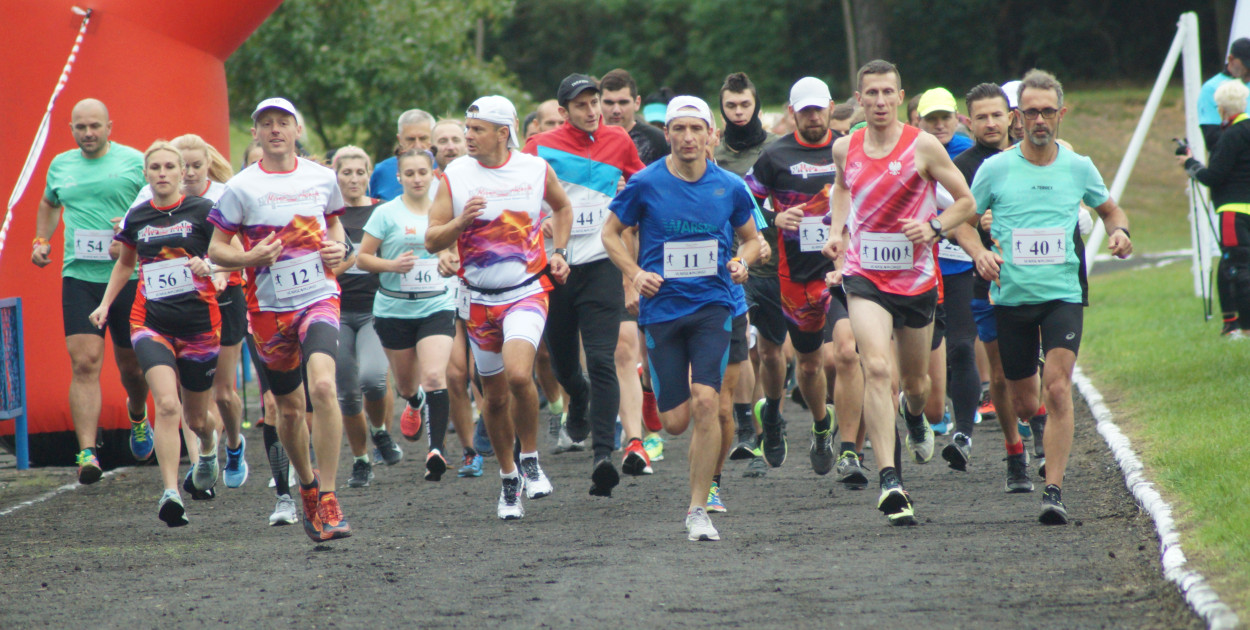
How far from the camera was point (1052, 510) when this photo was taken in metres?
7.00

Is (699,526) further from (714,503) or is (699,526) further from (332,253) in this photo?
(332,253)

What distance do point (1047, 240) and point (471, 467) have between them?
4147 mm

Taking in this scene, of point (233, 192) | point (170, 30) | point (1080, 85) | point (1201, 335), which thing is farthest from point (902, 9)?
point (233, 192)

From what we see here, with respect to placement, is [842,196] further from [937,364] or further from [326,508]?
[326,508]

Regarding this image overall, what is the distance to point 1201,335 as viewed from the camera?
1355cm

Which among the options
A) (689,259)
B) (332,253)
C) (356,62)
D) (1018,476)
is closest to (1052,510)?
(1018,476)

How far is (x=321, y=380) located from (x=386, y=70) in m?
18.5

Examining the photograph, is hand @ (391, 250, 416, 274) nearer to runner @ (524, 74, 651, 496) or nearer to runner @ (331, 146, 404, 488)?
runner @ (331, 146, 404, 488)

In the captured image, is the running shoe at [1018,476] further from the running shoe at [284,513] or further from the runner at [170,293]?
the runner at [170,293]

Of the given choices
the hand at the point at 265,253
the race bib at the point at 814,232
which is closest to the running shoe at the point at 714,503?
the race bib at the point at 814,232

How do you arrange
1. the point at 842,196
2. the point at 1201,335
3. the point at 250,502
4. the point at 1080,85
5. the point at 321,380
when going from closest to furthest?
the point at 321,380 < the point at 842,196 < the point at 250,502 < the point at 1201,335 < the point at 1080,85

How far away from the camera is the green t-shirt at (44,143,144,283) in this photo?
9.64 m

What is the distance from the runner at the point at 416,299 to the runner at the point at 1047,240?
3.76 meters

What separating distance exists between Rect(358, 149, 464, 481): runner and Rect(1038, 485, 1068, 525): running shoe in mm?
3938
